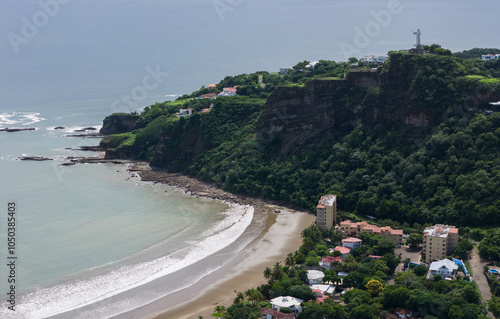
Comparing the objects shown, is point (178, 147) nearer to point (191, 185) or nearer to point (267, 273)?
point (191, 185)

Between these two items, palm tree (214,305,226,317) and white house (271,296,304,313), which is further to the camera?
palm tree (214,305,226,317)

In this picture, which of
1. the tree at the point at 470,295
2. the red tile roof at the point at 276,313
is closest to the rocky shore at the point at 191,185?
the red tile roof at the point at 276,313

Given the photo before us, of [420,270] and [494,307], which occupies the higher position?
[420,270]

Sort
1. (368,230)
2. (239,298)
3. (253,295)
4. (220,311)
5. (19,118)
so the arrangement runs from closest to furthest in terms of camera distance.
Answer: (220,311) → (253,295) → (239,298) → (368,230) → (19,118)

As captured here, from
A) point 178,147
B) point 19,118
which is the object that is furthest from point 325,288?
point 19,118

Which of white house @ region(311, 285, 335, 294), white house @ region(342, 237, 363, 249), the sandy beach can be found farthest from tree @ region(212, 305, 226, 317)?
white house @ region(342, 237, 363, 249)

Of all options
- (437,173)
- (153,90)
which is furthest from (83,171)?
(153,90)

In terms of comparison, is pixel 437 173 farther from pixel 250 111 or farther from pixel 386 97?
pixel 250 111

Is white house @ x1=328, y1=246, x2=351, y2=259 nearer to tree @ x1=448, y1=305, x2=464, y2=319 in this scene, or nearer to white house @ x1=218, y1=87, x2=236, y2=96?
tree @ x1=448, y1=305, x2=464, y2=319
